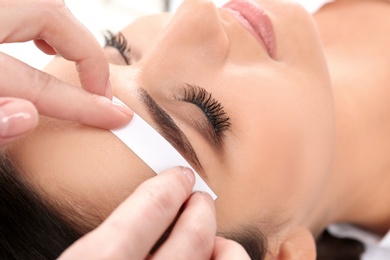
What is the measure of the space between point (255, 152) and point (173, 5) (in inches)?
41.9

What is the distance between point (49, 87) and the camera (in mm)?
654

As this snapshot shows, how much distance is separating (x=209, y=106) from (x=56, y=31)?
0.29m

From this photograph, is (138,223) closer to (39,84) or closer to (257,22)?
(39,84)

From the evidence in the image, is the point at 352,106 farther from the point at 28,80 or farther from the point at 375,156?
the point at 28,80

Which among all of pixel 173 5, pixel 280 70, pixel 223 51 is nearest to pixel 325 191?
pixel 280 70

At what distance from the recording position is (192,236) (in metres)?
0.63

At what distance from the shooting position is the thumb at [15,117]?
0.57 meters

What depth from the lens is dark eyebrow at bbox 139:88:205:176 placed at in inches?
30.2

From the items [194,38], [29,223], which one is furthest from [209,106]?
[29,223]

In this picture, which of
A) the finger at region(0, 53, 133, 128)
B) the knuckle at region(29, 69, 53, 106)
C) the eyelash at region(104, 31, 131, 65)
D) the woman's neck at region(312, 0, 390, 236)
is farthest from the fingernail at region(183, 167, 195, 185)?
the woman's neck at region(312, 0, 390, 236)

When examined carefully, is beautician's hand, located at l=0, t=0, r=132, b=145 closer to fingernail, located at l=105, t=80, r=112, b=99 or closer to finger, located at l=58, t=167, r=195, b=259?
fingernail, located at l=105, t=80, r=112, b=99

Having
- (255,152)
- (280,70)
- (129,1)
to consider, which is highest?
(280,70)

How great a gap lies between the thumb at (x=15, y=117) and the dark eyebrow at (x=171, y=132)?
0.23 metres

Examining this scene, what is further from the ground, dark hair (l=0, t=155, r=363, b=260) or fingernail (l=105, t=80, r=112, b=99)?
fingernail (l=105, t=80, r=112, b=99)
